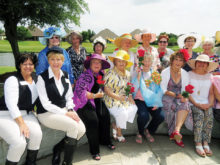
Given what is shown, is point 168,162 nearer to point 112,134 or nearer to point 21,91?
point 112,134

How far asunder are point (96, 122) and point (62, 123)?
0.61m

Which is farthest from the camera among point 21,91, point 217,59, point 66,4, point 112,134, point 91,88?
point 66,4

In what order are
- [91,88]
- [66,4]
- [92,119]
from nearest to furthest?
[92,119], [91,88], [66,4]

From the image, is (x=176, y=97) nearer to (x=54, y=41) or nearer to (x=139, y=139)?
(x=139, y=139)

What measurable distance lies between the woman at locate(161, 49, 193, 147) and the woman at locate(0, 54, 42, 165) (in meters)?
2.45

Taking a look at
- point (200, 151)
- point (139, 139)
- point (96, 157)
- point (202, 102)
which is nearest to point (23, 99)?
point (96, 157)

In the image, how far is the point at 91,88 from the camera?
11.0ft

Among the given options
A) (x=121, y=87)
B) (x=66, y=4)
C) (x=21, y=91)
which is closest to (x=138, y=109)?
(x=121, y=87)

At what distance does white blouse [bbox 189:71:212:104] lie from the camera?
3613mm

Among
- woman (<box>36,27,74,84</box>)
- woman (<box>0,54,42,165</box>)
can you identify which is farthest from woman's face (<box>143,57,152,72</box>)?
woman (<box>0,54,42,165</box>)

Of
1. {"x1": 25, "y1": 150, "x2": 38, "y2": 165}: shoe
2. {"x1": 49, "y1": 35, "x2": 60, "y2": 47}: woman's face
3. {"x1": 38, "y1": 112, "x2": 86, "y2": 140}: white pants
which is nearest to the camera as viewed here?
{"x1": 25, "y1": 150, "x2": 38, "y2": 165}: shoe

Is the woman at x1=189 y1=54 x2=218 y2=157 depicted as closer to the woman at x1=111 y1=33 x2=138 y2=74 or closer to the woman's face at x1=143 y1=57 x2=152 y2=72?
the woman's face at x1=143 y1=57 x2=152 y2=72

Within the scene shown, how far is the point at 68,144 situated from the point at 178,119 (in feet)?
6.98

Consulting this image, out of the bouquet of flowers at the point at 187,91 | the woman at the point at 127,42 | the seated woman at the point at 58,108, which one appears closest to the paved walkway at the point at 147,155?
the seated woman at the point at 58,108
